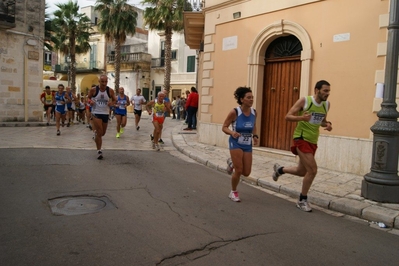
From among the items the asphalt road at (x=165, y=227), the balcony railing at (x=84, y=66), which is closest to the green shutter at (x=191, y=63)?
the balcony railing at (x=84, y=66)

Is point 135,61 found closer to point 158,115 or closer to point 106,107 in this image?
point 158,115

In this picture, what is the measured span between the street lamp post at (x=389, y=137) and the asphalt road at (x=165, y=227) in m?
0.95

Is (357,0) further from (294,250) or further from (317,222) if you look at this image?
(294,250)

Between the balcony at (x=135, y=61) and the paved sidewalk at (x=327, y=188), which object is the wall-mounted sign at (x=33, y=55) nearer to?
the paved sidewalk at (x=327, y=188)

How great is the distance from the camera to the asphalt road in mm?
3465

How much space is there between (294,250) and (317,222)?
126cm

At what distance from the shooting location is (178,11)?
29.5 m

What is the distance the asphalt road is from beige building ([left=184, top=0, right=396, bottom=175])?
9.02 ft

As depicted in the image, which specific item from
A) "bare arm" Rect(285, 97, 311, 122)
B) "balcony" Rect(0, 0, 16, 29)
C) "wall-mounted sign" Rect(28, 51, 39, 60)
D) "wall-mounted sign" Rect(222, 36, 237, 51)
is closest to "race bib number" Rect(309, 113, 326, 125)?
"bare arm" Rect(285, 97, 311, 122)

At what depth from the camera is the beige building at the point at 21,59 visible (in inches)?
648

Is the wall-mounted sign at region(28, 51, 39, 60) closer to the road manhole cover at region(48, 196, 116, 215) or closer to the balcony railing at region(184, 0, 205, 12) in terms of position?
the balcony railing at region(184, 0, 205, 12)

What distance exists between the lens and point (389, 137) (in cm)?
564

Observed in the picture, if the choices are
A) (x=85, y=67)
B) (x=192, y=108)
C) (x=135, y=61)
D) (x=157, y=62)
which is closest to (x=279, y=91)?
(x=192, y=108)

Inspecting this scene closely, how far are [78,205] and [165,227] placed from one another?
4.59 ft
